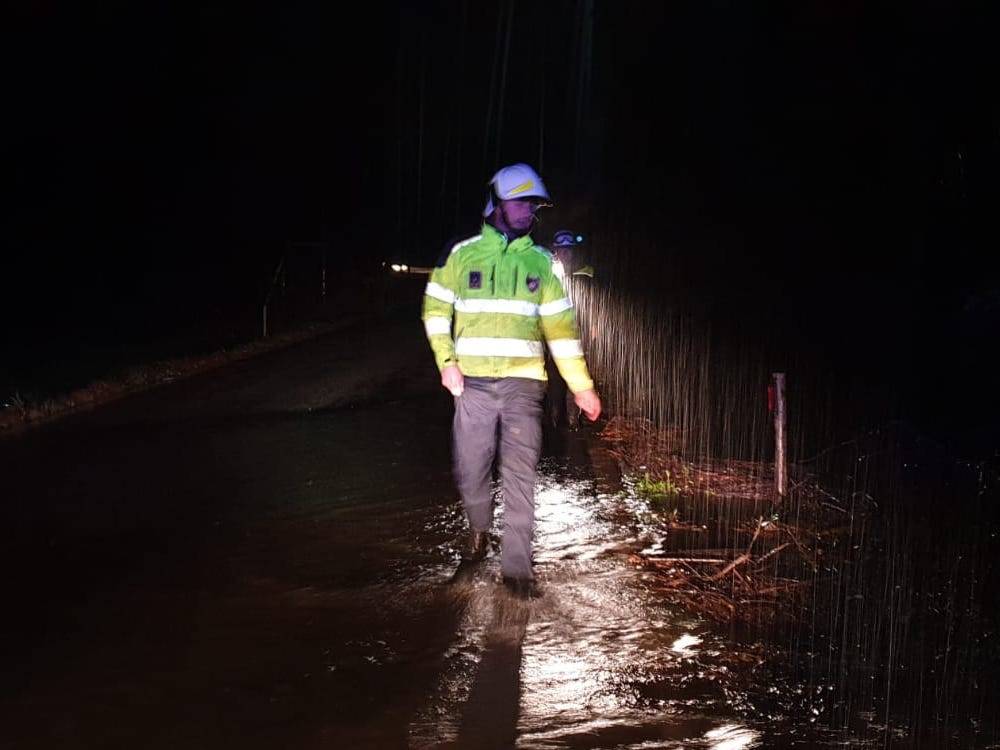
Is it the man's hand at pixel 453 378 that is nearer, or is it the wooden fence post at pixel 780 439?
the man's hand at pixel 453 378

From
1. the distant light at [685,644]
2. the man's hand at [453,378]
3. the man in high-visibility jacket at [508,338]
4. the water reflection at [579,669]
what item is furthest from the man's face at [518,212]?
the distant light at [685,644]

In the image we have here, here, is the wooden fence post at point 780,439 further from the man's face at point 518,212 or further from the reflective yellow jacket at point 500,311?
the man's face at point 518,212

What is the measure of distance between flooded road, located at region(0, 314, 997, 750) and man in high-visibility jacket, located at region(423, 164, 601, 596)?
1.84ft

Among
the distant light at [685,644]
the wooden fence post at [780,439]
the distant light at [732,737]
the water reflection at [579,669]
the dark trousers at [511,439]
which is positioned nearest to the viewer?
the distant light at [732,737]

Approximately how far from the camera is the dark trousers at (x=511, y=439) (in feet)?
17.9

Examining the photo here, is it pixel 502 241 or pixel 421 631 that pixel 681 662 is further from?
pixel 502 241

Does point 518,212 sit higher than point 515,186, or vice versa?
point 515,186

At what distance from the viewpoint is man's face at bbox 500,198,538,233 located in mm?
5355

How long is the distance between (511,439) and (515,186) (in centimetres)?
132

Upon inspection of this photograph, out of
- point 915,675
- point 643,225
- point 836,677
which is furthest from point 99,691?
point 643,225

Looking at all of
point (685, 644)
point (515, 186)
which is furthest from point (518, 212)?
point (685, 644)

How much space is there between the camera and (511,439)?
5512 mm

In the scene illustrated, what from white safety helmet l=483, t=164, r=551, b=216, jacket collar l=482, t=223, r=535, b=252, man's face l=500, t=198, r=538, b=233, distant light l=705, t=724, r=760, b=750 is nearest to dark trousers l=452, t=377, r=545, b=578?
jacket collar l=482, t=223, r=535, b=252

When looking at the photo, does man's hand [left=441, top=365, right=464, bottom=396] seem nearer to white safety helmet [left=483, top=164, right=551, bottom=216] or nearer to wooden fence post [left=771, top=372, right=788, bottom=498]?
white safety helmet [left=483, top=164, right=551, bottom=216]
